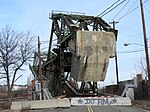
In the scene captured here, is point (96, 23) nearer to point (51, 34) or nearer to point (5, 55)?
point (51, 34)

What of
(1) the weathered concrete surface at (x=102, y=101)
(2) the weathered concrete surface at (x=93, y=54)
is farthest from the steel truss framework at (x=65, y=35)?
(1) the weathered concrete surface at (x=102, y=101)

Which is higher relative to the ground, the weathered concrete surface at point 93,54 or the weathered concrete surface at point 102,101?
the weathered concrete surface at point 93,54

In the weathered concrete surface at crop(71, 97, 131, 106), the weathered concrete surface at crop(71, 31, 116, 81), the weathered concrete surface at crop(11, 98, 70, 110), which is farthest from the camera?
the weathered concrete surface at crop(71, 31, 116, 81)

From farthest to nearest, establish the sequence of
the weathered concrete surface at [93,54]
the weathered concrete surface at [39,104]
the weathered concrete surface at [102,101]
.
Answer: the weathered concrete surface at [93,54], the weathered concrete surface at [102,101], the weathered concrete surface at [39,104]

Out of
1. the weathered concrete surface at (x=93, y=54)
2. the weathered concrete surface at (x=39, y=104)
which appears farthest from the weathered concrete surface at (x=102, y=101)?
the weathered concrete surface at (x=93, y=54)

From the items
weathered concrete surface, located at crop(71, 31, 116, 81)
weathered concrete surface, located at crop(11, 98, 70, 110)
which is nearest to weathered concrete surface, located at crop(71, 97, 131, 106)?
weathered concrete surface, located at crop(11, 98, 70, 110)

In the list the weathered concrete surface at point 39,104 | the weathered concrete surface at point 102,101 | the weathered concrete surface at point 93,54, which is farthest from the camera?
the weathered concrete surface at point 93,54

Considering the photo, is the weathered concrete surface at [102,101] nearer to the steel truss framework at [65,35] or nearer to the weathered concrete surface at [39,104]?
the weathered concrete surface at [39,104]

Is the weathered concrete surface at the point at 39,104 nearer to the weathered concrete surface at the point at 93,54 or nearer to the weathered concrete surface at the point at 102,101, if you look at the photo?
the weathered concrete surface at the point at 102,101

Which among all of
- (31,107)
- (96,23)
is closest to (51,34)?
(96,23)

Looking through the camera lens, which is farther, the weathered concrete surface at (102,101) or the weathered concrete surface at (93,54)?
the weathered concrete surface at (93,54)

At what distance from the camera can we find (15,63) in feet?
196

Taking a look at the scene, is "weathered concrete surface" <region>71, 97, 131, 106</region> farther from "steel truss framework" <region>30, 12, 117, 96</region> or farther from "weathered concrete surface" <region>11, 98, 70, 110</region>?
"steel truss framework" <region>30, 12, 117, 96</region>

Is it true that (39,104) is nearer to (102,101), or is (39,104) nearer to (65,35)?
(102,101)
